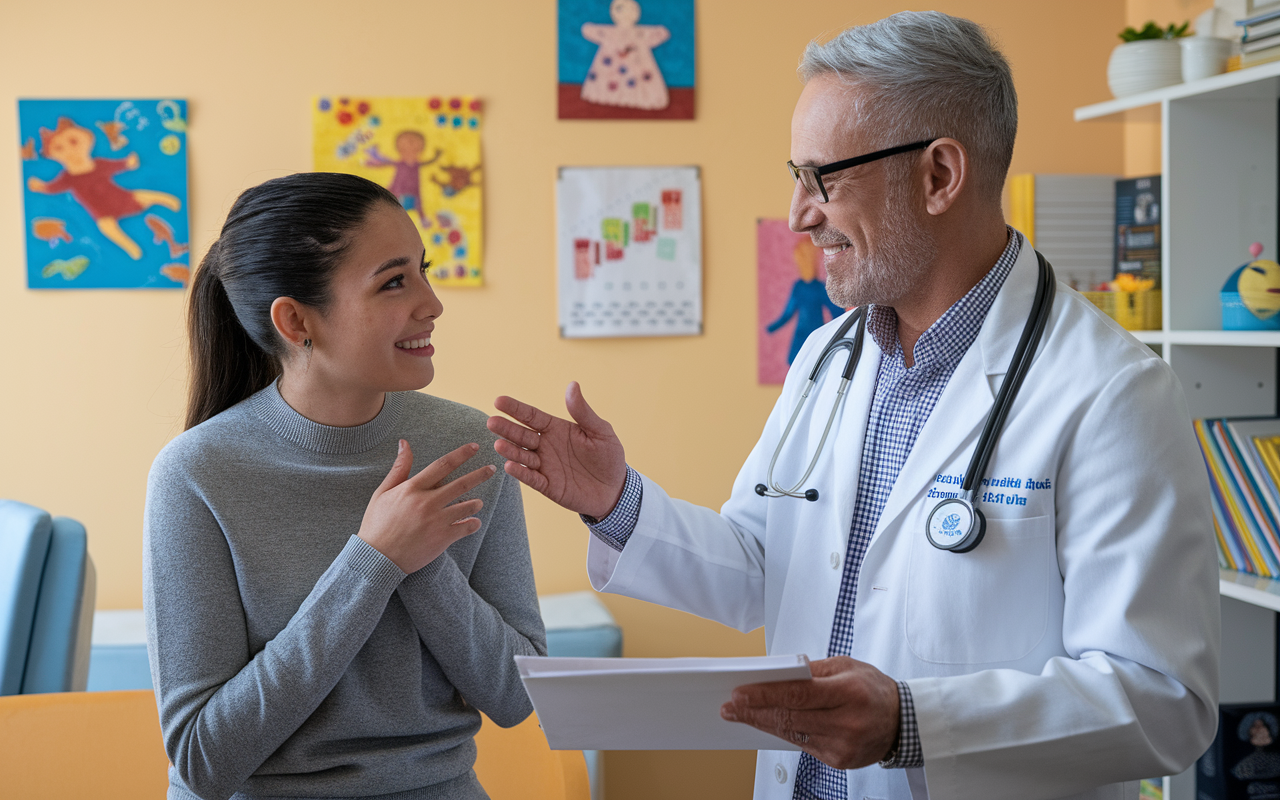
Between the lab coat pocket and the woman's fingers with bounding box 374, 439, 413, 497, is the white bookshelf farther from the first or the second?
the woman's fingers with bounding box 374, 439, 413, 497

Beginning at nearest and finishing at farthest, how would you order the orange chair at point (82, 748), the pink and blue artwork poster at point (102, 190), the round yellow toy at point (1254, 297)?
1. the orange chair at point (82, 748)
2. the round yellow toy at point (1254, 297)
3. the pink and blue artwork poster at point (102, 190)

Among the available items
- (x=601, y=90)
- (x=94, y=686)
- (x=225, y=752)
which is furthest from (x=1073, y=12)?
(x=94, y=686)

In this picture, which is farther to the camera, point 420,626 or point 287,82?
point 287,82

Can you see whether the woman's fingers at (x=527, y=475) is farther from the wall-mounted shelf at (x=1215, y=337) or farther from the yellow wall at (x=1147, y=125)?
the yellow wall at (x=1147, y=125)

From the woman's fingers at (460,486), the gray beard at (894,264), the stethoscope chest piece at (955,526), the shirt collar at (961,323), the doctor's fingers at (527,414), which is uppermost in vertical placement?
the gray beard at (894,264)

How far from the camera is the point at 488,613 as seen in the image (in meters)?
1.33

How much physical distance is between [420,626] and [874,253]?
778 millimetres

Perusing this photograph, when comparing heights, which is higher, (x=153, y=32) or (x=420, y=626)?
(x=153, y=32)

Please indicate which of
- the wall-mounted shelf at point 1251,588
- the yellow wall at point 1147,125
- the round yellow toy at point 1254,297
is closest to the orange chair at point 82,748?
the wall-mounted shelf at point 1251,588

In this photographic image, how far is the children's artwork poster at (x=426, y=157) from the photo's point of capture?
8.95 feet

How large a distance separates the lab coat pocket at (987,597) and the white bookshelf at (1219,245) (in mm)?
1214

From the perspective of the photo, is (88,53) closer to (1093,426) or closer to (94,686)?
(94,686)

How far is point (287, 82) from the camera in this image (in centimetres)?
272

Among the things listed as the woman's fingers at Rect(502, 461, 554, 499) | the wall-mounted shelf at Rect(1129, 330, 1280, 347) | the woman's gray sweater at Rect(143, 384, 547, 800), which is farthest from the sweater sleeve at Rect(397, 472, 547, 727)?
the wall-mounted shelf at Rect(1129, 330, 1280, 347)
